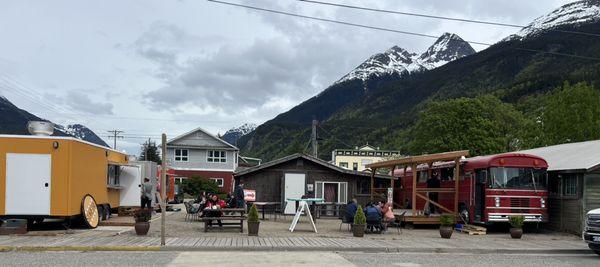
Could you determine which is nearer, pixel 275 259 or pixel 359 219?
pixel 275 259

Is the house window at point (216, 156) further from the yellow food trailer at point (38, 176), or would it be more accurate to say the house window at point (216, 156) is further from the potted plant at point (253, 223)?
the potted plant at point (253, 223)

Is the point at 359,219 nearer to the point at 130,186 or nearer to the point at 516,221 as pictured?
the point at 516,221

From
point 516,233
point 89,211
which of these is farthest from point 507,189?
point 89,211

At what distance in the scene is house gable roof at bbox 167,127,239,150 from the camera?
63.4m

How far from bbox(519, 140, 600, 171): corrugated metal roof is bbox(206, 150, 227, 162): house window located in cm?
4286

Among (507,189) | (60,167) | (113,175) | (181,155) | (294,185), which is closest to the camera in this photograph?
(60,167)

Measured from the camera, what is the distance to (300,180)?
3055 cm

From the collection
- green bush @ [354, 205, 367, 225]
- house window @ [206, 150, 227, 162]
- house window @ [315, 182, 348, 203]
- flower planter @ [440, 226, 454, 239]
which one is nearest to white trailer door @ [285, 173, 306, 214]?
house window @ [315, 182, 348, 203]

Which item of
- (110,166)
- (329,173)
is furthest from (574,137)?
(110,166)

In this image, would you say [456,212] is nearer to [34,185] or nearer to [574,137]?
[34,185]

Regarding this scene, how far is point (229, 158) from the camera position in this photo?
64.0 meters

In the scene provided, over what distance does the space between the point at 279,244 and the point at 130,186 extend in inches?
467

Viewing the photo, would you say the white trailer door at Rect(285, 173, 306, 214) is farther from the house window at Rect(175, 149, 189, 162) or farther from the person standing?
the house window at Rect(175, 149, 189, 162)

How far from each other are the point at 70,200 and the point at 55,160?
1.25 metres
